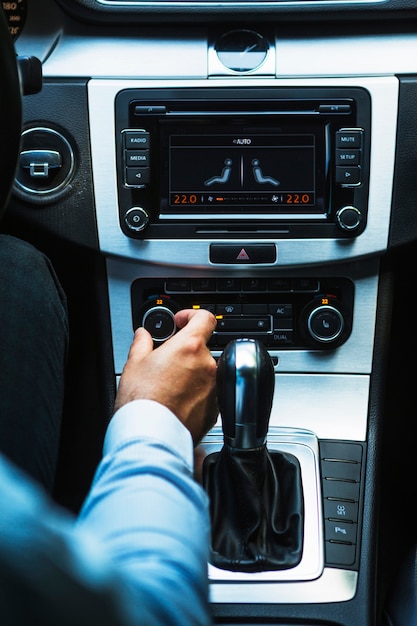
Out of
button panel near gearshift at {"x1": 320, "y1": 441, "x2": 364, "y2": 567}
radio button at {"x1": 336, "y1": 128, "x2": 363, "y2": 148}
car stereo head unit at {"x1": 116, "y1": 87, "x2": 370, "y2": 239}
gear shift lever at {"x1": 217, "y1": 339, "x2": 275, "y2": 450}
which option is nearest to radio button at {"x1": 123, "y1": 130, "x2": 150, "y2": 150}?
car stereo head unit at {"x1": 116, "y1": 87, "x2": 370, "y2": 239}

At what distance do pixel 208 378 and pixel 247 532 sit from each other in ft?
0.86

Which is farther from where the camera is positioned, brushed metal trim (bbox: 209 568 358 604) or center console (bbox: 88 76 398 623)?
center console (bbox: 88 76 398 623)

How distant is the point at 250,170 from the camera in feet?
4.58

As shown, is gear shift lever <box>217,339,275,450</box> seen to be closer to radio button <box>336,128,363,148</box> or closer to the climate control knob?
the climate control knob

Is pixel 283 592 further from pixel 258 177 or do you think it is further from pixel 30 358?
pixel 258 177

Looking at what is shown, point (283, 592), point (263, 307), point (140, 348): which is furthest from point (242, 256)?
point (283, 592)

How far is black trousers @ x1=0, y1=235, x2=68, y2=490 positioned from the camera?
1.01m

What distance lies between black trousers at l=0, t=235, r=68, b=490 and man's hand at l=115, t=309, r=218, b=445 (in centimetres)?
13

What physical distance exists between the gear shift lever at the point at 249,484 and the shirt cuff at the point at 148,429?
33cm

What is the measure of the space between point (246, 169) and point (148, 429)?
0.75m

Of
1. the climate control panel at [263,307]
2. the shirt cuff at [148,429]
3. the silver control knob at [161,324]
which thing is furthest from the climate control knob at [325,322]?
the shirt cuff at [148,429]

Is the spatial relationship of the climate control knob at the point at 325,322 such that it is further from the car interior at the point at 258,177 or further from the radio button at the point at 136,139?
the radio button at the point at 136,139

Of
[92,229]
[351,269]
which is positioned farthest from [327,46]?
[92,229]

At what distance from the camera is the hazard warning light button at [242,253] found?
4.53 feet
